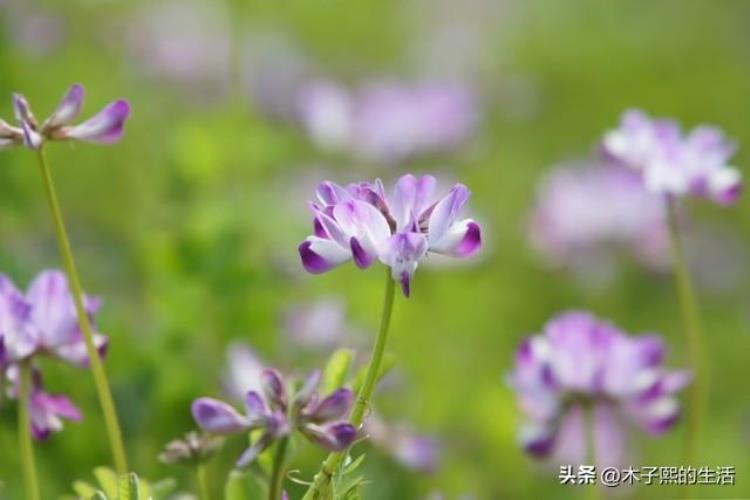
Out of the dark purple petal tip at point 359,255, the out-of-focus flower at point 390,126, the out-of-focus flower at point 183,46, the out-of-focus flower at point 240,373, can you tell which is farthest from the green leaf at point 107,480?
the out-of-focus flower at point 183,46

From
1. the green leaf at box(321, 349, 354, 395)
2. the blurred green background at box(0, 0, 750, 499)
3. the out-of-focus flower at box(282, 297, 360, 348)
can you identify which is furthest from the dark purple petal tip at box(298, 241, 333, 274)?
the out-of-focus flower at box(282, 297, 360, 348)

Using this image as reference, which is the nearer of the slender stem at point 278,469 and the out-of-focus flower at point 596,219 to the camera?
the slender stem at point 278,469

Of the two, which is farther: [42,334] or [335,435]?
[42,334]

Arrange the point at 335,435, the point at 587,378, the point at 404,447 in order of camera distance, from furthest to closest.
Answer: the point at 404,447 < the point at 587,378 < the point at 335,435

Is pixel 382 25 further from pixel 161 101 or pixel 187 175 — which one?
pixel 187 175

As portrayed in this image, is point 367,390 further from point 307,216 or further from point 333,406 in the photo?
point 307,216

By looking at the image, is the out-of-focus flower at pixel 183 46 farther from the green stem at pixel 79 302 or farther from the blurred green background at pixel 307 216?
the green stem at pixel 79 302

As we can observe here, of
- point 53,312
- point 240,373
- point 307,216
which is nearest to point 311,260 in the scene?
point 53,312
